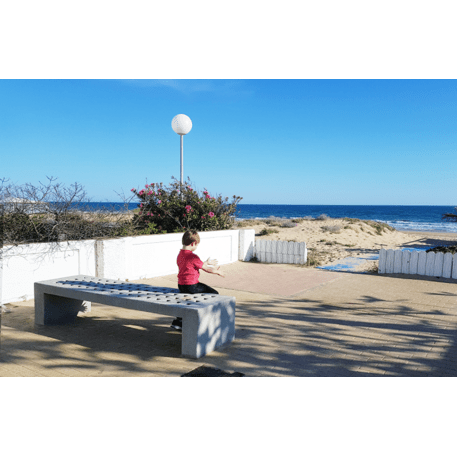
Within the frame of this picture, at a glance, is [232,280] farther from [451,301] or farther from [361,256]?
[361,256]

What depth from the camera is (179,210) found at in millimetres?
12359

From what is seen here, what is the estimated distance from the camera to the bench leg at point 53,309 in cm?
559

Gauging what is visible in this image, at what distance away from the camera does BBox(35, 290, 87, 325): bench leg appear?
18.4 ft

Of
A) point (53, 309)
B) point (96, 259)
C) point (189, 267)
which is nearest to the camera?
point (189, 267)

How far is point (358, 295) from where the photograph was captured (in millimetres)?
8070

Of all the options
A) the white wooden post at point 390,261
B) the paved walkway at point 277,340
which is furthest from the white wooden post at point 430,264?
the paved walkway at point 277,340

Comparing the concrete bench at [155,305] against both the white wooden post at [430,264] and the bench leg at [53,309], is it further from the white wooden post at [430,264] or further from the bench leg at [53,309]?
the white wooden post at [430,264]

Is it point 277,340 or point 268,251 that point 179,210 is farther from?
point 277,340

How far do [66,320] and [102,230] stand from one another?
10.9 feet

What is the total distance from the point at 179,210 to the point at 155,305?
26.3 feet

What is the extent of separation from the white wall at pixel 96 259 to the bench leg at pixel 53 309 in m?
1.59

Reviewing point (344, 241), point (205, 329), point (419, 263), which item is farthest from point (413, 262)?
point (344, 241)

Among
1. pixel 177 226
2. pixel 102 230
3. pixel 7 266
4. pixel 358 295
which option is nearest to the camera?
pixel 7 266
